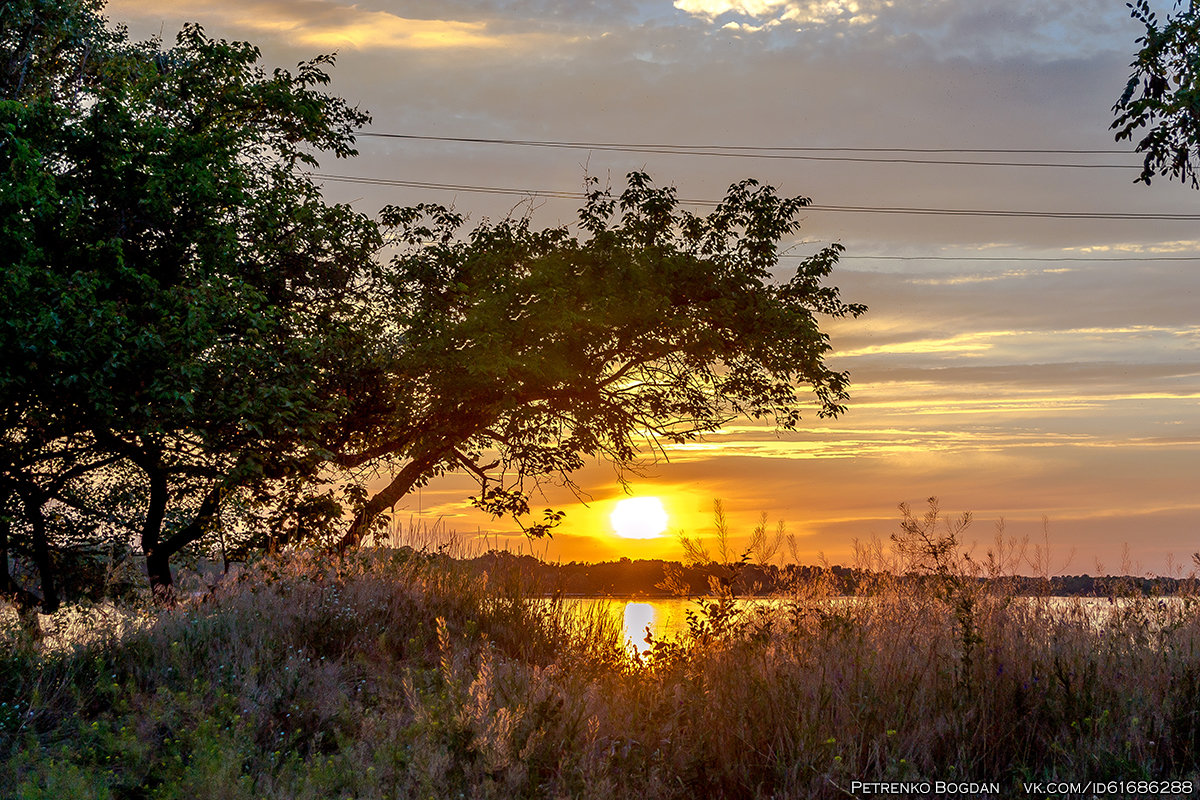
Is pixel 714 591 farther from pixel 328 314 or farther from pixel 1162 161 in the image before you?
pixel 328 314

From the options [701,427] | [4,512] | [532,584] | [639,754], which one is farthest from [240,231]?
[639,754]

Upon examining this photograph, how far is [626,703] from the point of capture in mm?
8188

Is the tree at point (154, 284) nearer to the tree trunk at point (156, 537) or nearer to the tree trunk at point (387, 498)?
the tree trunk at point (156, 537)

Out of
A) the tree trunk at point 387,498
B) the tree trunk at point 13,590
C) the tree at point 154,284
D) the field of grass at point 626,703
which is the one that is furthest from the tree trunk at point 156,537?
the field of grass at point 626,703

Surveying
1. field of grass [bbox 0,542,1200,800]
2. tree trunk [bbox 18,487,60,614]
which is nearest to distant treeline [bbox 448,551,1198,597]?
field of grass [bbox 0,542,1200,800]

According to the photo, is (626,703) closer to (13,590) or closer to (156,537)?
(156,537)

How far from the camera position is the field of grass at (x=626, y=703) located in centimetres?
688

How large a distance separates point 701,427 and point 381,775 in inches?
500

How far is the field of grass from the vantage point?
22.6ft

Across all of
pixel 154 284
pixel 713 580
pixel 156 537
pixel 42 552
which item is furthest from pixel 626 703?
pixel 42 552

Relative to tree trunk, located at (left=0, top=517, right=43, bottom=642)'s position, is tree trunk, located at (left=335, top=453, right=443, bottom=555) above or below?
above

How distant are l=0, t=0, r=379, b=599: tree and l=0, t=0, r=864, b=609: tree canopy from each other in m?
0.05

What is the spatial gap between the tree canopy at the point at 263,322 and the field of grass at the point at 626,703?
334 cm

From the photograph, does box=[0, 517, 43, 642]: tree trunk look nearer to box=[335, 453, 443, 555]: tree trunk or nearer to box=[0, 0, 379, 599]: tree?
box=[0, 0, 379, 599]: tree
